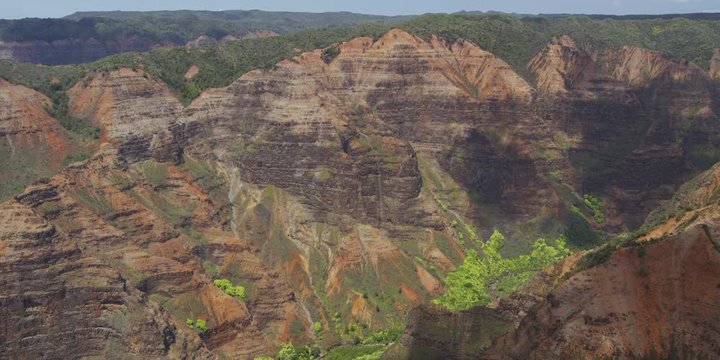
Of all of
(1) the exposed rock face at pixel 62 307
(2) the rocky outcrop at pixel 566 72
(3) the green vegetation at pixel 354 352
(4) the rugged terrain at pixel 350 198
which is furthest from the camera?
(2) the rocky outcrop at pixel 566 72

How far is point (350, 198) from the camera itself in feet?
392

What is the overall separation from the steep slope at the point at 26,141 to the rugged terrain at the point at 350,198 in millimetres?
486

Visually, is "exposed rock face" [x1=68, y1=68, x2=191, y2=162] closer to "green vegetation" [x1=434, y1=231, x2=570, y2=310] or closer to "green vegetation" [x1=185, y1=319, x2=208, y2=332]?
"green vegetation" [x1=185, y1=319, x2=208, y2=332]

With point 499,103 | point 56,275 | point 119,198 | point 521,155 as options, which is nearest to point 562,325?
point 56,275

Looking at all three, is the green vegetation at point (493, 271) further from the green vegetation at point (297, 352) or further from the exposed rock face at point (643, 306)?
the exposed rock face at point (643, 306)

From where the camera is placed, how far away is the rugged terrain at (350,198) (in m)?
71.1

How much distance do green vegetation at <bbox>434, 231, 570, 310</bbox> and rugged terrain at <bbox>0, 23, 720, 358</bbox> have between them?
306cm

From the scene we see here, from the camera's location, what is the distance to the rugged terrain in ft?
233

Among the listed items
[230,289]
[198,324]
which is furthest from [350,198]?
[198,324]

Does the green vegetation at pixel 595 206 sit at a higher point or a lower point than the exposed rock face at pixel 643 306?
lower

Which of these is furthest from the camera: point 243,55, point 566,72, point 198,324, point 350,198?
point 566,72

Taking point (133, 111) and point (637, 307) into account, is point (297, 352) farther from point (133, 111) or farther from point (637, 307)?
point (637, 307)

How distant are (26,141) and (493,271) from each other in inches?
2781

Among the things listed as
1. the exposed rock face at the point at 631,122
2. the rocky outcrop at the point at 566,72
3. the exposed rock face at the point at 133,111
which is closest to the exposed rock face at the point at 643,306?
the exposed rock face at the point at 133,111
